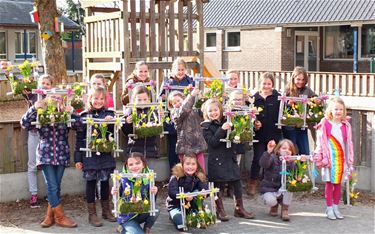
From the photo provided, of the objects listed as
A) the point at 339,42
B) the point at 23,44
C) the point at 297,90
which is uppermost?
the point at 23,44

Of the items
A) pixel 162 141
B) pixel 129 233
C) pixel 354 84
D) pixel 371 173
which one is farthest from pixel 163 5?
pixel 354 84

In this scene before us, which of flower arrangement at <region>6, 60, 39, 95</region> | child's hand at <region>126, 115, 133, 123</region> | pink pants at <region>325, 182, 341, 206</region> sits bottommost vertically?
pink pants at <region>325, 182, 341, 206</region>

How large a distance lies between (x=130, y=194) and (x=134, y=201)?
105mm

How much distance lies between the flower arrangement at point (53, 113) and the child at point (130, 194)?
1072 mm

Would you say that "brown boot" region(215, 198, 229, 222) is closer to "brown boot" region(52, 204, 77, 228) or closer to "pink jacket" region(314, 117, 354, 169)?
"pink jacket" region(314, 117, 354, 169)

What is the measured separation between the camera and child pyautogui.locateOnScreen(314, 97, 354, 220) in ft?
25.2

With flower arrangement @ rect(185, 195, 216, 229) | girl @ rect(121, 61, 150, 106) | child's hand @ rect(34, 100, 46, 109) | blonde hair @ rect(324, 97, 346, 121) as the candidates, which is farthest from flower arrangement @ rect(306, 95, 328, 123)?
child's hand @ rect(34, 100, 46, 109)

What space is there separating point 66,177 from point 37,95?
5.06 ft

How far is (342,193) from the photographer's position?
27.8 ft

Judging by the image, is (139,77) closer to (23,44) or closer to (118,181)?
(118,181)

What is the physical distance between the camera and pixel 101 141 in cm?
713

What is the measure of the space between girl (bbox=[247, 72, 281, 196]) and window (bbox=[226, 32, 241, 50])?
2326cm

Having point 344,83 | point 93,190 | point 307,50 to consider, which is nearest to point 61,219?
point 93,190

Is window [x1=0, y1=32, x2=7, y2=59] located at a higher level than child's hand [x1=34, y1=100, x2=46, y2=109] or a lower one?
higher
